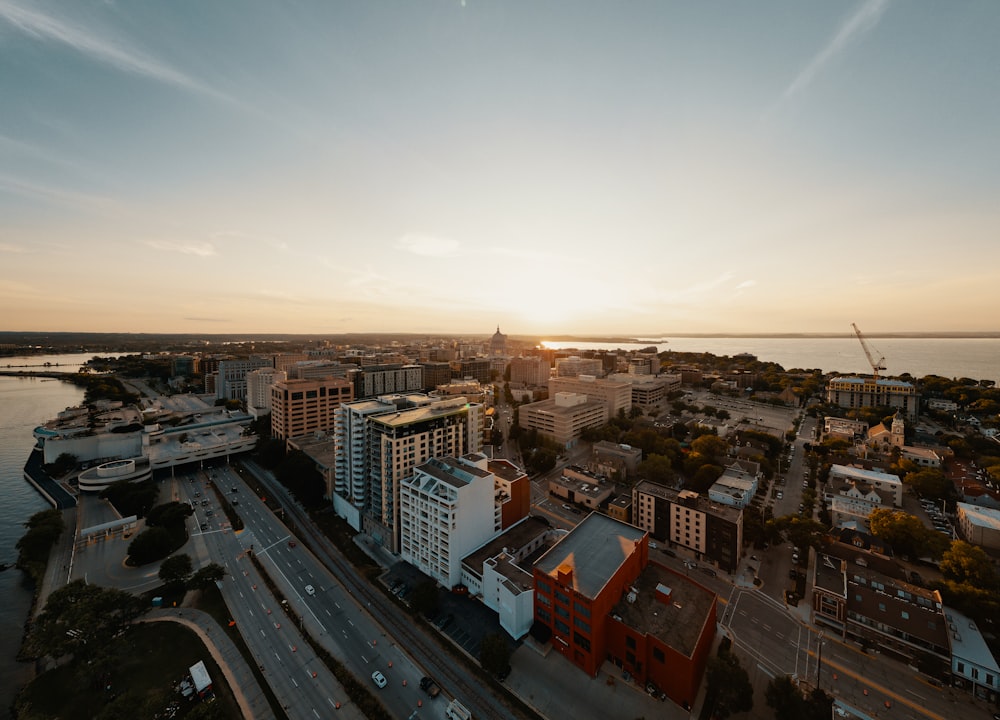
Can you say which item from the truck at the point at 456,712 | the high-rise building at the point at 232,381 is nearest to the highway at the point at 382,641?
the truck at the point at 456,712

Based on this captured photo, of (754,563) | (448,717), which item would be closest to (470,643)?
(448,717)

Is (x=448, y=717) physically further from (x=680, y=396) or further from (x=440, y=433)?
(x=680, y=396)

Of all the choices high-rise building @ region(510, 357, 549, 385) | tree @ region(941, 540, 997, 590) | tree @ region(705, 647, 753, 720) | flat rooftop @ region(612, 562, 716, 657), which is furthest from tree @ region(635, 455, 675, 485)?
high-rise building @ region(510, 357, 549, 385)

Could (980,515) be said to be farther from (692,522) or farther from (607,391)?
(607,391)

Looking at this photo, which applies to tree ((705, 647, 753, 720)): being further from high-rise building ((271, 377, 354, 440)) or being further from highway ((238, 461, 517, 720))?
high-rise building ((271, 377, 354, 440))

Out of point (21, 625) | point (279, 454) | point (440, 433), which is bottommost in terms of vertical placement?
point (21, 625)

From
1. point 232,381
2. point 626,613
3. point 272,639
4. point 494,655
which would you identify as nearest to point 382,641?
point 272,639

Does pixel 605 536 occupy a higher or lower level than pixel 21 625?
higher
